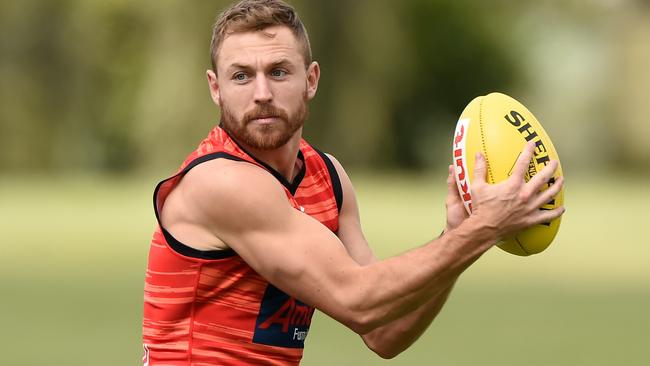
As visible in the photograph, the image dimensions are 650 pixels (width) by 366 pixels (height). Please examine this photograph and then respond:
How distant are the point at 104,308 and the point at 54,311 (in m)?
0.59

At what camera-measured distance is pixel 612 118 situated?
155ft

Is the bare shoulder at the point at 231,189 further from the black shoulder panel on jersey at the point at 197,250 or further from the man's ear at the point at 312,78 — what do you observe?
the man's ear at the point at 312,78

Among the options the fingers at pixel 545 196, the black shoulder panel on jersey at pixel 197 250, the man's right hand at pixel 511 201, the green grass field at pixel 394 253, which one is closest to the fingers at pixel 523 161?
the man's right hand at pixel 511 201

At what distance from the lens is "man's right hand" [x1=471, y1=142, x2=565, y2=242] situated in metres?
4.47

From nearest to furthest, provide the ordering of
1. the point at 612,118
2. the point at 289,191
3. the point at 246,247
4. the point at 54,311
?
the point at 246,247, the point at 289,191, the point at 54,311, the point at 612,118

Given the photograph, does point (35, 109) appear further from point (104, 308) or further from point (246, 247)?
point (246, 247)

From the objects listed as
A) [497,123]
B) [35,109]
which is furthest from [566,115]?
[497,123]

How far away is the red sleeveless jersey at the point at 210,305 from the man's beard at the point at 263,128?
0.22 ft

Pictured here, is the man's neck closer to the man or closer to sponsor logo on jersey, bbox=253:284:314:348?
the man

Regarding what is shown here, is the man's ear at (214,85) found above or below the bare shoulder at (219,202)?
above

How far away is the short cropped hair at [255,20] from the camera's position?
4.91 m

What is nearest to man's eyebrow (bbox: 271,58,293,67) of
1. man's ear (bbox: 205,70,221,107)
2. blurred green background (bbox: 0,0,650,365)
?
man's ear (bbox: 205,70,221,107)

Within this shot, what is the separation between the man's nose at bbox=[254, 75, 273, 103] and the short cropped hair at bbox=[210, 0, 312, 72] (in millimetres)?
211

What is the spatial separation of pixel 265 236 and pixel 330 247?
0.24 m
